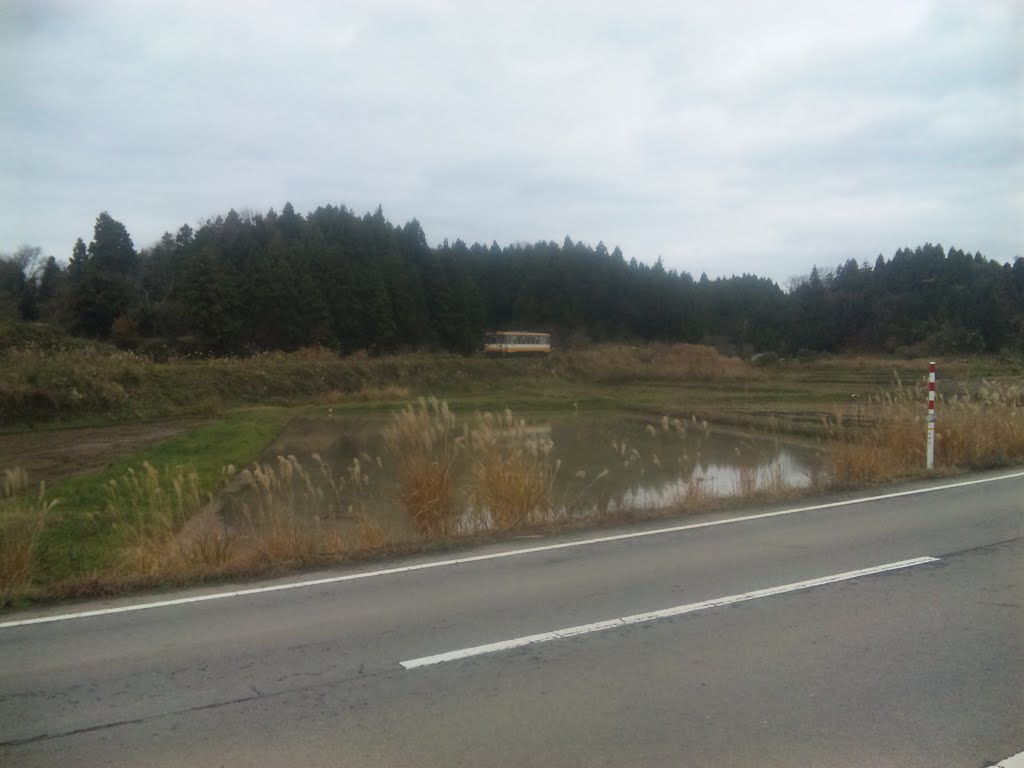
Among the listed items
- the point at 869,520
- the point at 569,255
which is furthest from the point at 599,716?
the point at 569,255

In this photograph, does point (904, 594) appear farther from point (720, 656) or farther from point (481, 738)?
point (481, 738)

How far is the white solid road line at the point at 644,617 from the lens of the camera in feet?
16.7

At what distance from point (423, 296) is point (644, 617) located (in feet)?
181

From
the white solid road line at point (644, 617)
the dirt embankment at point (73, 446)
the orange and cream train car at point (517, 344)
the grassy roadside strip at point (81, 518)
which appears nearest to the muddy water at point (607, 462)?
the grassy roadside strip at point (81, 518)

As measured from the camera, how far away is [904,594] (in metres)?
6.22

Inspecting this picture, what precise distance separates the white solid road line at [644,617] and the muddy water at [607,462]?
3554 millimetres

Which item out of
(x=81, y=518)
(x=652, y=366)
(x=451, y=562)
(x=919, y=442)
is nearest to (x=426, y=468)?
(x=451, y=562)

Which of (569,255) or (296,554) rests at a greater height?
(569,255)

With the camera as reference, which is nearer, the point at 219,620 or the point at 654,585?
the point at 219,620

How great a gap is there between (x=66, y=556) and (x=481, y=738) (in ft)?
25.5

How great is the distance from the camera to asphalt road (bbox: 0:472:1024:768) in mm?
3871

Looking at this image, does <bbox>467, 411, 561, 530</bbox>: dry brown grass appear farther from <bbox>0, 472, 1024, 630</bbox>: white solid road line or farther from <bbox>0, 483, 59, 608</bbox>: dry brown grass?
<bbox>0, 483, 59, 608</bbox>: dry brown grass

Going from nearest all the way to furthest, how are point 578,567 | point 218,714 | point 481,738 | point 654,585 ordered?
point 481,738 → point 218,714 → point 654,585 → point 578,567

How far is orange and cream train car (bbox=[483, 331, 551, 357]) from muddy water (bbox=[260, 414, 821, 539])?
23.9 meters
